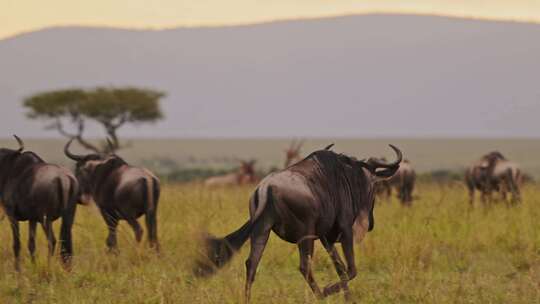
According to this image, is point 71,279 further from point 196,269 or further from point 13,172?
point 196,269

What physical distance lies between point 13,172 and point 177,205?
5444 millimetres

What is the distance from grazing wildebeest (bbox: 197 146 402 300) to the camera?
7.39m

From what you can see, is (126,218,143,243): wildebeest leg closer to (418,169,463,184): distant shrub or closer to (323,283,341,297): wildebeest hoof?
(323,283,341,297): wildebeest hoof

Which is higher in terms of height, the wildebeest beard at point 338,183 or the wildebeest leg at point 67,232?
the wildebeest beard at point 338,183

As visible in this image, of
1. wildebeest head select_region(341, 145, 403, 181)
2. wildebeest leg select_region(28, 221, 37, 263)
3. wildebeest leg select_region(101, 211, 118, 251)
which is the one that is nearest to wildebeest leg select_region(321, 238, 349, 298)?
wildebeest head select_region(341, 145, 403, 181)

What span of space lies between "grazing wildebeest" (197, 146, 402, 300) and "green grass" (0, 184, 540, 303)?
23 cm

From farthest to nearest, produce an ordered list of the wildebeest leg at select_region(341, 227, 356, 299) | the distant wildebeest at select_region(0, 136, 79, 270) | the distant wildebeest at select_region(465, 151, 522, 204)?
1. the distant wildebeest at select_region(465, 151, 522, 204)
2. the distant wildebeest at select_region(0, 136, 79, 270)
3. the wildebeest leg at select_region(341, 227, 356, 299)

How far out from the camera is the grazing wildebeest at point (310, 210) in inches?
291

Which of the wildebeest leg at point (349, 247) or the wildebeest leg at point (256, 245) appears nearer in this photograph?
the wildebeest leg at point (256, 245)

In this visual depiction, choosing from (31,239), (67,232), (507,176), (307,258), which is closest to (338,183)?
(307,258)

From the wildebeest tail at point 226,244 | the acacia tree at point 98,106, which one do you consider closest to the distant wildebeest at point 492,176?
the wildebeest tail at point 226,244

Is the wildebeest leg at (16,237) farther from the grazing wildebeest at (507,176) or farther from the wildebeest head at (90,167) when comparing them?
the grazing wildebeest at (507,176)

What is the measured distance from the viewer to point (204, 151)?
99.5 m

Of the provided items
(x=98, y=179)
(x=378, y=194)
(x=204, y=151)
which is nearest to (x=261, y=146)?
(x=204, y=151)
